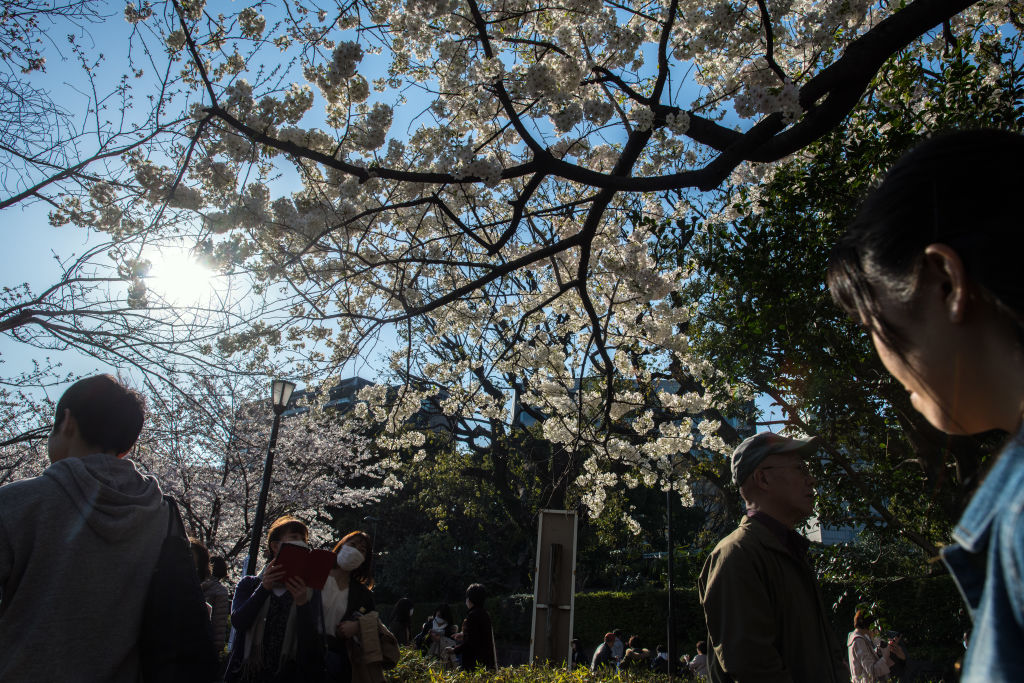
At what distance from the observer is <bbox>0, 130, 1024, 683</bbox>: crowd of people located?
691 mm

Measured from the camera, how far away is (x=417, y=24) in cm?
491

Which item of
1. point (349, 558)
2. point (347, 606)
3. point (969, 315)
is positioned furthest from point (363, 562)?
point (969, 315)

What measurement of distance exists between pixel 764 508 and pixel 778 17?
3.36 meters

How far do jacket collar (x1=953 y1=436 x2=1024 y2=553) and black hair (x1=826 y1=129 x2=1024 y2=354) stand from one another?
148 millimetres

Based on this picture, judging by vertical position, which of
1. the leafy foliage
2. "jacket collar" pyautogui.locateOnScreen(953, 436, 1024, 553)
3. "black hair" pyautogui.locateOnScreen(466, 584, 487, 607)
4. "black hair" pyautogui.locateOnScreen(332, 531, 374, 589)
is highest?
the leafy foliage

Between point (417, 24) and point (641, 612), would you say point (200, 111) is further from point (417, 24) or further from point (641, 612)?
point (641, 612)

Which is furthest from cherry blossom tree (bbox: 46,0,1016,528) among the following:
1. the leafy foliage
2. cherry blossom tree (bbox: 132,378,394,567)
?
cherry blossom tree (bbox: 132,378,394,567)

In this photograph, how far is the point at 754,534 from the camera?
8.22 feet

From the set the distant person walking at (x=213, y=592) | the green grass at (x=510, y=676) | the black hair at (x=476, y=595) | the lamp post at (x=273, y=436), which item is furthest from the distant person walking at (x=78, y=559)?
the lamp post at (x=273, y=436)

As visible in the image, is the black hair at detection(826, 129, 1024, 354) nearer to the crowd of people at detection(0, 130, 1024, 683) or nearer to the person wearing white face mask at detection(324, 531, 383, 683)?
the crowd of people at detection(0, 130, 1024, 683)

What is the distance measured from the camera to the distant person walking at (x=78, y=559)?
183 centimetres

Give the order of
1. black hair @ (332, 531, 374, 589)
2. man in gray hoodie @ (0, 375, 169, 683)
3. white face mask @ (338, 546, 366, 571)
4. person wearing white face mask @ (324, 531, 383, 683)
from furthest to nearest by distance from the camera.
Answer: black hair @ (332, 531, 374, 589) < white face mask @ (338, 546, 366, 571) < person wearing white face mask @ (324, 531, 383, 683) < man in gray hoodie @ (0, 375, 169, 683)

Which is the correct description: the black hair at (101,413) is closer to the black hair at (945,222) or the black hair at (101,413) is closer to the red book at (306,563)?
the red book at (306,563)

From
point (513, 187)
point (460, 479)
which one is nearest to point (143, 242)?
point (513, 187)
